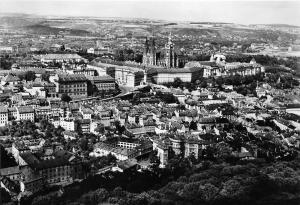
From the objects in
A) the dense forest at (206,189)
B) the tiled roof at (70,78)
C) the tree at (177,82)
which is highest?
the tiled roof at (70,78)

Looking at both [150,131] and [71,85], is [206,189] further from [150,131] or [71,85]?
[71,85]

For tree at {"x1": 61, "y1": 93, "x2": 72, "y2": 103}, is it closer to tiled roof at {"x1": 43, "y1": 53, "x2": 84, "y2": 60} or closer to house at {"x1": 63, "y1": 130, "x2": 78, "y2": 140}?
house at {"x1": 63, "y1": 130, "x2": 78, "y2": 140}

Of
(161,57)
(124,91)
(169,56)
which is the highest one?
(169,56)

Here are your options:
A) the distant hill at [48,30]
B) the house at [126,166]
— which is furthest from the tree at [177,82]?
the distant hill at [48,30]

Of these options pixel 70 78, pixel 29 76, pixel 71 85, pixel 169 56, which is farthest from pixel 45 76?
pixel 169 56

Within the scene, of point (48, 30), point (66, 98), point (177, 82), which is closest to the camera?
point (66, 98)

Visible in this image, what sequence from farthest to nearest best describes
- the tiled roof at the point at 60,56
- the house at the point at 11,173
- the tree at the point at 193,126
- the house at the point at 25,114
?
the tiled roof at the point at 60,56 → the house at the point at 25,114 → the tree at the point at 193,126 → the house at the point at 11,173

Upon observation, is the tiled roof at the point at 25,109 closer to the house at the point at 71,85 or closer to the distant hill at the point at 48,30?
the house at the point at 71,85

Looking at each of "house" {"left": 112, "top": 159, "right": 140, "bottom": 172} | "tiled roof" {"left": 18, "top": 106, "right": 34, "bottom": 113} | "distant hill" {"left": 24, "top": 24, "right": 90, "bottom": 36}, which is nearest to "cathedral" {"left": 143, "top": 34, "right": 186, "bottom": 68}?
"distant hill" {"left": 24, "top": 24, "right": 90, "bottom": 36}
